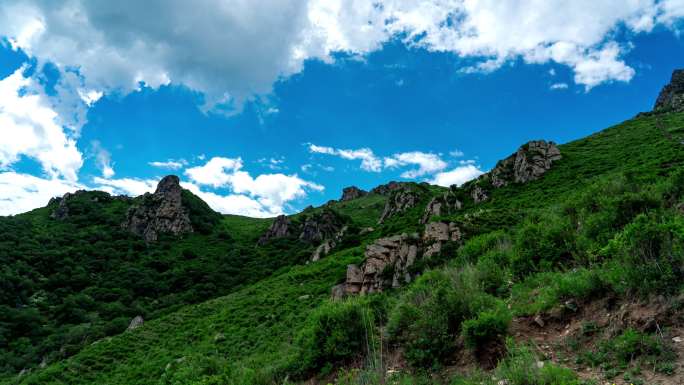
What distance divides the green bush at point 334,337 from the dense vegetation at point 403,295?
4 cm

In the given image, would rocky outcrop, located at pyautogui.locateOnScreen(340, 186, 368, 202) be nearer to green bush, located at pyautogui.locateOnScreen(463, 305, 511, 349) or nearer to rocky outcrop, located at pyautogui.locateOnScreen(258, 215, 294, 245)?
rocky outcrop, located at pyautogui.locateOnScreen(258, 215, 294, 245)

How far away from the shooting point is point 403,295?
10984 mm

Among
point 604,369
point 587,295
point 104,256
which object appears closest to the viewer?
point 604,369

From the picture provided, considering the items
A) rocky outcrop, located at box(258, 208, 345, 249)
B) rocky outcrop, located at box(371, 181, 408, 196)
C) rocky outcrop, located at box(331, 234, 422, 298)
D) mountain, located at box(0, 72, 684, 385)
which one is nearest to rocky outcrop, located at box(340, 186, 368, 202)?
rocky outcrop, located at box(371, 181, 408, 196)

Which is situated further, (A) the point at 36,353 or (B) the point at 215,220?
(B) the point at 215,220

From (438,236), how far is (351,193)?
4893 inches

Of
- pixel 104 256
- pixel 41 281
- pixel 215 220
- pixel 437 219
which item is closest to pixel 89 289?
pixel 41 281

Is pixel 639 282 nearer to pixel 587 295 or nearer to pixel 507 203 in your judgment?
pixel 587 295

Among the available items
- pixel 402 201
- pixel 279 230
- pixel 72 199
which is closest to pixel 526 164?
pixel 402 201

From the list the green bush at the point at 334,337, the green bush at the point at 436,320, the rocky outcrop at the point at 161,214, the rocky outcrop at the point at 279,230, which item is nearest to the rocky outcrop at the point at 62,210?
the rocky outcrop at the point at 161,214

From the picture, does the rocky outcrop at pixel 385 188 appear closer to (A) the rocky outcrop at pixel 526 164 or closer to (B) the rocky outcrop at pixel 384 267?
(A) the rocky outcrop at pixel 526 164

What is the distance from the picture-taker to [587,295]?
6.70m

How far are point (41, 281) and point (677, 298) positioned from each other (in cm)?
7479

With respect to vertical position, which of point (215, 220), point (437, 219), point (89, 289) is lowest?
point (89, 289)
